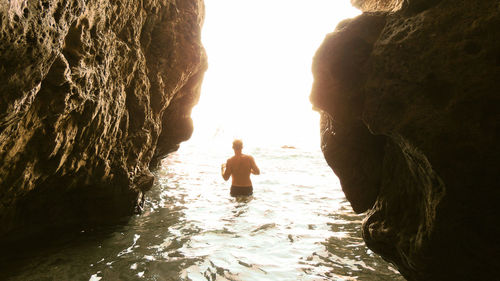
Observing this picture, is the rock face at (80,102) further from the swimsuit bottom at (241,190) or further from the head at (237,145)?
the swimsuit bottom at (241,190)

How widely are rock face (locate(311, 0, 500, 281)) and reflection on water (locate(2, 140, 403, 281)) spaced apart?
1.28 m

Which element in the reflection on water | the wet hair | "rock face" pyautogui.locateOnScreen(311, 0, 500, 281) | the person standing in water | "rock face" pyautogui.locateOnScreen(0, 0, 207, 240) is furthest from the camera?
the person standing in water

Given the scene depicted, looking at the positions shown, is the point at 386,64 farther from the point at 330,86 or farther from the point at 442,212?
the point at 442,212

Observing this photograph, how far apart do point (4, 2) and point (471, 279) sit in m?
3.97

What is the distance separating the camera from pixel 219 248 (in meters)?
4.75

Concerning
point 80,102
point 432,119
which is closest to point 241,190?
point 80,102

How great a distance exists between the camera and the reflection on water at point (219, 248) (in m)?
3.82

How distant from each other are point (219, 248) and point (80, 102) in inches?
115

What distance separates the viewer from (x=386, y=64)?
9.14ft

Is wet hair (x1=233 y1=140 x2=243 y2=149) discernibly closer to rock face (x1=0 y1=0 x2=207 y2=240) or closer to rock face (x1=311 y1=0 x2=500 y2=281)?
rock face (x1=0 y1=0 x2=207 y2=240)

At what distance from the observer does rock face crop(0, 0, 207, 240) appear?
7.97 feet

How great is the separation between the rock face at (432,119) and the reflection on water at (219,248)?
4.19 feet

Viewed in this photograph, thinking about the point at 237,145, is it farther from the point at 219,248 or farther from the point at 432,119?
the point at 432,119

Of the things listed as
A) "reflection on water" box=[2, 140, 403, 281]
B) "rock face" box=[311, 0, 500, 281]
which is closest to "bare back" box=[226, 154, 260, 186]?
"reflection on water" box=[2, 140, 403, 281]
